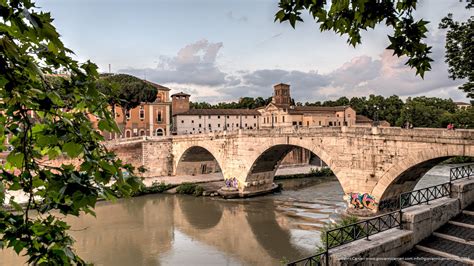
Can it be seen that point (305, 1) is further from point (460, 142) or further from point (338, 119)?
point (338, 119)

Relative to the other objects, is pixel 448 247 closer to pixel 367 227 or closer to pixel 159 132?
pixel 367 227

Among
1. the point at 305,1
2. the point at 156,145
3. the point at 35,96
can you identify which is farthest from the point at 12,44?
the point at 156,145

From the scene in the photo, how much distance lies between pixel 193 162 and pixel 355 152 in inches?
837

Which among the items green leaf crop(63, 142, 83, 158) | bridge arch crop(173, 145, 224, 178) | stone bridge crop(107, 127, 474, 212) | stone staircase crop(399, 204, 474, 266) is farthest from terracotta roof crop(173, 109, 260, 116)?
green leaf crop(63, 142, 83, 158)

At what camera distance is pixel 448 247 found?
27.2ft

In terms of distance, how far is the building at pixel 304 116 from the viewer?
51.3 metres

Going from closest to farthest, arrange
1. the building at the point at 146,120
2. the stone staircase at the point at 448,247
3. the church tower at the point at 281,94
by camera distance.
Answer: the stone staircase at the point at 448,247, the building at the point at 146,120, the church tower at the point at 281,94

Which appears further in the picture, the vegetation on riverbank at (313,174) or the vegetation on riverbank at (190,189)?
the vegetation on riverbank at (313,174)

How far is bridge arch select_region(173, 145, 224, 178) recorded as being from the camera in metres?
34.4

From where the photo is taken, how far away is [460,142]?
13.6 meters

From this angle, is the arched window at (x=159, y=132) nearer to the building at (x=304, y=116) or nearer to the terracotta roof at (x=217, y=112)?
the terracotta roof at (x=217, y=112)

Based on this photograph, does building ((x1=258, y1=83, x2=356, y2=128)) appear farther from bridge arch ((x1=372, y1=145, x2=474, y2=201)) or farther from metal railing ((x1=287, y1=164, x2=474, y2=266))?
metal railing ((x1=287, y1=164, x2=474, y2=266))

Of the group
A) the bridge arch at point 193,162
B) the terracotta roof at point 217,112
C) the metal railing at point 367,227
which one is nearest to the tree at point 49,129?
the metal railing at point 367,227

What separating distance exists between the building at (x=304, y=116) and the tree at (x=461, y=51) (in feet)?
121
